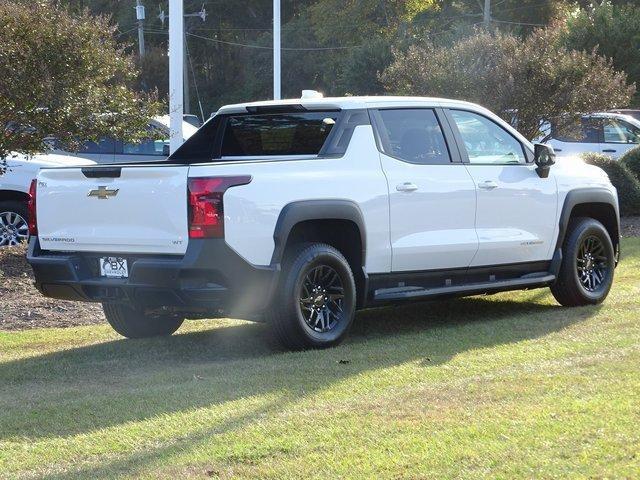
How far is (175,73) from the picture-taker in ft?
48.6

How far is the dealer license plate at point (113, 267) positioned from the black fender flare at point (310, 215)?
990mm

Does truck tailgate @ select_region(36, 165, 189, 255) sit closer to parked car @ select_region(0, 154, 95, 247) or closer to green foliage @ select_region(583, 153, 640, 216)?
parked car @ select_region(0, 154, 95, 247)

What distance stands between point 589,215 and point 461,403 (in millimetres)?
4676

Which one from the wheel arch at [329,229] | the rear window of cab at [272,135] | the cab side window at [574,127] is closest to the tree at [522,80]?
the cab side window at [574,127]

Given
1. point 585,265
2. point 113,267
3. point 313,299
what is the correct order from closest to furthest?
point 113,267 → point 313,299 → point 585,265

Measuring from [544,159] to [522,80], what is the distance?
26.7 feet

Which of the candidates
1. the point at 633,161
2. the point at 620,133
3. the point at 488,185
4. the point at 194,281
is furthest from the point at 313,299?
the point at 620,133

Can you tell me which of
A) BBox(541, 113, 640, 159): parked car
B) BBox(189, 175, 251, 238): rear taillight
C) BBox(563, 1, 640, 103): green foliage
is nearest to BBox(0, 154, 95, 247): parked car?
BBox(189, 175, 251, 238): rear taillight

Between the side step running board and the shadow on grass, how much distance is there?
0.26 meters

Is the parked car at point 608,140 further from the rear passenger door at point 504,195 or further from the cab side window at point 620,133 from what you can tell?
the rear passenger door at point 504,195

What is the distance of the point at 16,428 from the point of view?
239 inches

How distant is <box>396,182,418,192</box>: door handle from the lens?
854 centimetres

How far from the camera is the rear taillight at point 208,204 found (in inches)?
293

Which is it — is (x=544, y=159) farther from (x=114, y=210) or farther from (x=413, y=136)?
(x=114, y=210)
